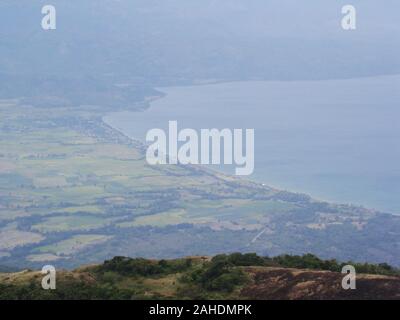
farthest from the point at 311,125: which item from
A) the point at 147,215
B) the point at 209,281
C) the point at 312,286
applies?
the point at 312,286

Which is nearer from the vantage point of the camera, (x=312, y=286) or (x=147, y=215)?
(x=312, y=286)

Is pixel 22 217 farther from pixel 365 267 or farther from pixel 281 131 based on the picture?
pixel 281 131

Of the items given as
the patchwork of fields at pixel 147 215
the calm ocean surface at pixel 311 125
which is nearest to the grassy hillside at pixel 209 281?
the patchwork of fields at pixel 147 215

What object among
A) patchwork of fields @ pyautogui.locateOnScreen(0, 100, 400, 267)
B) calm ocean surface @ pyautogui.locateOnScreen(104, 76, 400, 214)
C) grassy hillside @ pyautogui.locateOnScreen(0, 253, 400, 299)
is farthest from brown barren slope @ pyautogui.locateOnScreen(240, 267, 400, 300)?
calm ocean surface @ pyautogui.locateOnScreen(104, 76, 400, 214)

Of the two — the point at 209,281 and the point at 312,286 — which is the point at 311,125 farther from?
the point at 312,286

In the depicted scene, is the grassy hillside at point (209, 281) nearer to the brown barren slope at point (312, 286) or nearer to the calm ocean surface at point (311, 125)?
the brown barren slope at point (312, 286)

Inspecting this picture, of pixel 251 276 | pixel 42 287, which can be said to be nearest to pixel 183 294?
pixel 251 276
